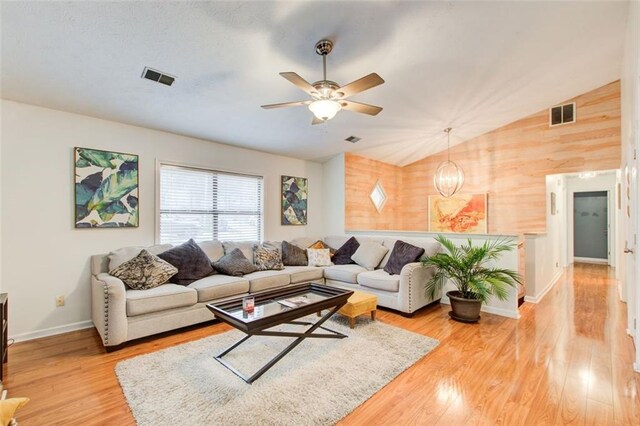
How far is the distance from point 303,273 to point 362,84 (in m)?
2.86

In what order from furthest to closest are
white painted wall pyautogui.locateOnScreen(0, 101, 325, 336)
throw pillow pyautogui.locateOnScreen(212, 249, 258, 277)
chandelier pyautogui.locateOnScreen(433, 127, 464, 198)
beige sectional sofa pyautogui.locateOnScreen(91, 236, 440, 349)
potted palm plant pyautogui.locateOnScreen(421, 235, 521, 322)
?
chandelier pyautogui.locateOnScreen(433, 127, 464, 198)
throw pillow pyautogui.locateOnScreen(212, 249, 258, 277)
potted palm plant pyautogui.locateOnScreen(421, 235, 521, 322)
white painted wall pyautogui.locateOnScreen(0, 101, 325, 336)
beige sectional sofa pyautogui.locateOnScreen(91, 236, 440, 349)

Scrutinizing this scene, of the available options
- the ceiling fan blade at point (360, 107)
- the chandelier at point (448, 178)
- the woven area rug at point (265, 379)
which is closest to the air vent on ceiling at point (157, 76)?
the ceiling fan blade at point (360, 107)

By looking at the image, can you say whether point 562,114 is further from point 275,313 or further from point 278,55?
point 275,313

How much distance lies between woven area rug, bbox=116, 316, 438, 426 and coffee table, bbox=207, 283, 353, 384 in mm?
77

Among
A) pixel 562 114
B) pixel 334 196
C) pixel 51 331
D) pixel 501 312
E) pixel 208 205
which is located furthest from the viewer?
pixel 334 196

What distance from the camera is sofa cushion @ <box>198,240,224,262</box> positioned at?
13.4ft

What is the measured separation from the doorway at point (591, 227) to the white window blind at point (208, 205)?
28.5 feet

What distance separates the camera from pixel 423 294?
391 centimetres

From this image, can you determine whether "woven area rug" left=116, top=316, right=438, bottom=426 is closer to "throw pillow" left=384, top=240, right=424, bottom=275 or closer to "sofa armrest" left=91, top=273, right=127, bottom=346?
"sofa armrest" left=91, top=273, right=127, bottom=346

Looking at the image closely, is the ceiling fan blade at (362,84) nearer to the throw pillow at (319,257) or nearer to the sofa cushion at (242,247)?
the sofa cushion at (242,247)

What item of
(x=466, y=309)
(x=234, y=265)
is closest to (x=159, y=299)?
(x=234, y=265)

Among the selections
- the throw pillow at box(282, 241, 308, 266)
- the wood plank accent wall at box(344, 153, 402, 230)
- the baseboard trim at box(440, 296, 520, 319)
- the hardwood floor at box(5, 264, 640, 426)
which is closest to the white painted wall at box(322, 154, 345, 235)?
the wood plank accent wall at box(344, 153, 402, 230)

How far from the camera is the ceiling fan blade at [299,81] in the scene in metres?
2.17

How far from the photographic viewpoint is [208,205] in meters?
4.52
